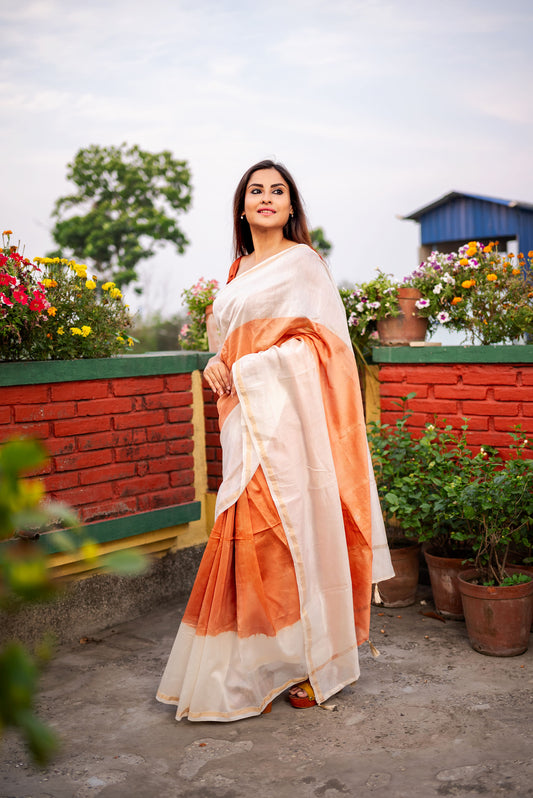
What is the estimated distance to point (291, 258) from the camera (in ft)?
10.6

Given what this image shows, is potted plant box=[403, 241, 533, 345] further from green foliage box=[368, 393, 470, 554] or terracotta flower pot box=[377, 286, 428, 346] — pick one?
green foliage box=[368, 393, 470, 554]

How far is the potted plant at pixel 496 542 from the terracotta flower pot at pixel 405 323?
0.95 m

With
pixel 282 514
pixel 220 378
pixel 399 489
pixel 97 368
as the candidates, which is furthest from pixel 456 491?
pixel 97 368

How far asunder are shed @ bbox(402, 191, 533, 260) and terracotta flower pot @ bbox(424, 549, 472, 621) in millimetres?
14077

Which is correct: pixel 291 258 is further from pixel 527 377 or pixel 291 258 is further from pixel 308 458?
pixel 527 377

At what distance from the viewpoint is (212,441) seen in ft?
15.4

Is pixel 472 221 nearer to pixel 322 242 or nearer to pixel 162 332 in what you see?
pixel 162 332


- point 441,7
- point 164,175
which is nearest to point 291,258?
point 441,7

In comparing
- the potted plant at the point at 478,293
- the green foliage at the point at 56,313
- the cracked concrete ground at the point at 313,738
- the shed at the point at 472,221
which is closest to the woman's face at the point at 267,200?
the green foliage at the point at 56,313

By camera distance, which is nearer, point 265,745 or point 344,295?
point 265,745

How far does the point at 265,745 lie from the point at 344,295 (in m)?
2.82

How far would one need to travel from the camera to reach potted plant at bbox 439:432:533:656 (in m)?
3.47

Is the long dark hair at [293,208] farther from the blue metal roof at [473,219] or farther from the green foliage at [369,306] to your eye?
the blue metal roof at [473,219]

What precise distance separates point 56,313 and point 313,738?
2283 millimetres
